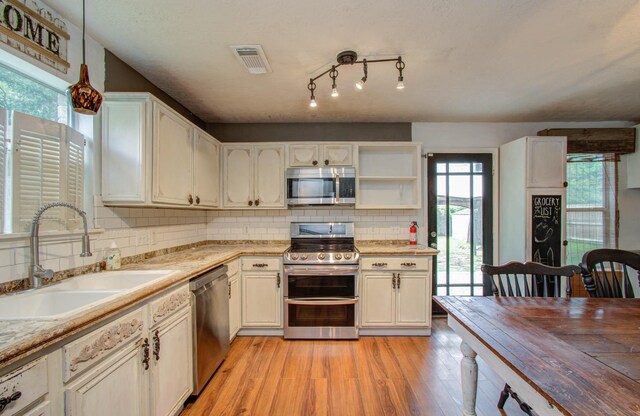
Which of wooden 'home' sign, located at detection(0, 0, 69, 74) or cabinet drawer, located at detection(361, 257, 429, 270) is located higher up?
wooden 'home' sign, located at detection(0, 0, 69, 74)

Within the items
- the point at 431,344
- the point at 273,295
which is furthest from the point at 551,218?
the point at 273,295

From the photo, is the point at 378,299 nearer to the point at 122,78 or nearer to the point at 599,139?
the point at 122,78

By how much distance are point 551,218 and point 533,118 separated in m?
1.27

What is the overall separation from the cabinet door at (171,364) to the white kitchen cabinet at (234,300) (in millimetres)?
744

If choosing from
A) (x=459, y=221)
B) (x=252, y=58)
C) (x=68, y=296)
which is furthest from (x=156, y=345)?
(x=459, y=221)

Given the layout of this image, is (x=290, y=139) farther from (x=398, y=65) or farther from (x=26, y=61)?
(x=26, y=61)

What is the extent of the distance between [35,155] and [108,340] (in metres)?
1.11

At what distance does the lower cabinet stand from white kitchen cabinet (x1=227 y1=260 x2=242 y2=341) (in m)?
0.74

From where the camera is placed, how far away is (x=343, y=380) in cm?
217

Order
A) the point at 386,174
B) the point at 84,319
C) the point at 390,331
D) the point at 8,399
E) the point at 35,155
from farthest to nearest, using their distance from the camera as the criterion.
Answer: the point at 386,174
the point at 390,331
the point at 35,155
the point at 84,319
the point at 8,399

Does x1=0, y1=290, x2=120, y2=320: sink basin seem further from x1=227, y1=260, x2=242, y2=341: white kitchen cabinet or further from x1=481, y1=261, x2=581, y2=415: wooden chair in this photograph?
x1=481, y1=261, x2=581, y2=415: wooden chair


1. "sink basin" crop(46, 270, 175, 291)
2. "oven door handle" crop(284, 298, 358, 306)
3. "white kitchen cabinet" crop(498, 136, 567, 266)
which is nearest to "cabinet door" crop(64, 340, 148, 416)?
"sink basin" crop(46, 270, 175, 291)

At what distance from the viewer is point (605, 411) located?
2.45ft

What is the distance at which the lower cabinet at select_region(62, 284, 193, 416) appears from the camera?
1060mm
